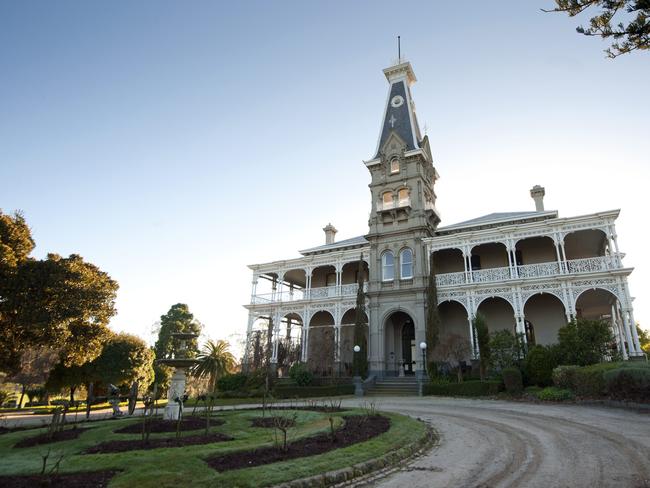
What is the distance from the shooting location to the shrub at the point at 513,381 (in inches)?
710

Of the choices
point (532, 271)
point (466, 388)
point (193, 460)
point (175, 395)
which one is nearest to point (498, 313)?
point (532, 271)

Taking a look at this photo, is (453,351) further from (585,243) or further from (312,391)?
(585,243)

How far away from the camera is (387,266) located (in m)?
28.6

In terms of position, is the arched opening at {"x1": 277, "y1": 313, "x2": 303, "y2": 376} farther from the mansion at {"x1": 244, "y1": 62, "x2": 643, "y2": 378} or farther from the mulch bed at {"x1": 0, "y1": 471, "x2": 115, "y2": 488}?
the mulch bed at {"x1": 0, "y1": 471, "x2": 115, "y2": 488}

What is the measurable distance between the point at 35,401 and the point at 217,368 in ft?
53.7

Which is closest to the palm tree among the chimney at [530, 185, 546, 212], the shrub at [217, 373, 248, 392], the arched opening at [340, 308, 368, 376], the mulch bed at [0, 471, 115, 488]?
the shrub at [217, 373, 248, 392]

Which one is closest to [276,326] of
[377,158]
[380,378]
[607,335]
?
[380,378]

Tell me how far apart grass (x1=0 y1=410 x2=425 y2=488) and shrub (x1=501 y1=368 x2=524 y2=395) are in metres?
10.2

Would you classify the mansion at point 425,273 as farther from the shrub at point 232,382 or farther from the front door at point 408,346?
the shrub at point 232,382

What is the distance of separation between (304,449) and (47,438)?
21.5 ft

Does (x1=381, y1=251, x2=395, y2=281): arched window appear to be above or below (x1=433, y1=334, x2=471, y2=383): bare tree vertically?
above

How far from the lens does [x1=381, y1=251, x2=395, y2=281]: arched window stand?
2823cm

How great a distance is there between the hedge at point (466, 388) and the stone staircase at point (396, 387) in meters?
1.50

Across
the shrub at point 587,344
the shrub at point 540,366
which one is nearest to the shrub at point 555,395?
the shrub at point 540,366
